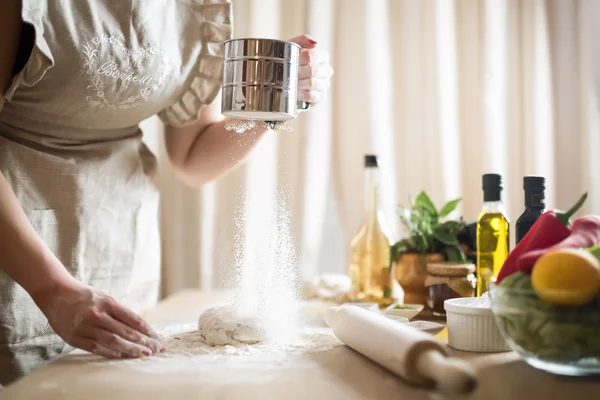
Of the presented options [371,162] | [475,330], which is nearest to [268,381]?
[475,330]

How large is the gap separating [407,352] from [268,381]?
166 millimetres

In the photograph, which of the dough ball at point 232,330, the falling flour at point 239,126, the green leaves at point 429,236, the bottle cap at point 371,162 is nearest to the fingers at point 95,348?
the dough ball at point 232,330

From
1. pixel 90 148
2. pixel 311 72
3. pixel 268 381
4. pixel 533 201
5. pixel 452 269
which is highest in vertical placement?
pixel 311 72

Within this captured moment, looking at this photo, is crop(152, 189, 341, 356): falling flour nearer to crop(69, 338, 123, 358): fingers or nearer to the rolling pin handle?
crop(69, 338, 123, 358): fingers

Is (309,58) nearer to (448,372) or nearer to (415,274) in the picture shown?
(415,274)

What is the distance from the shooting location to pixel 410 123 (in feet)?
6.35

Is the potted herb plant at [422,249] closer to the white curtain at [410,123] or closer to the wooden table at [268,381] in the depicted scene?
the wooden table at [268,381]

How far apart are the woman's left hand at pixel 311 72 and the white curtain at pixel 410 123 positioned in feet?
2.91

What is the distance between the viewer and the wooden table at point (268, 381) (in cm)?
62

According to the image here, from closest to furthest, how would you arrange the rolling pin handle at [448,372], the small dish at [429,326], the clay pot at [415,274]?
the rolling pin handle at [448,372] → the small dish at [429,326] → the clay pot at [415,274]

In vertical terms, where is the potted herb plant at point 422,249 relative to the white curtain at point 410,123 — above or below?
below

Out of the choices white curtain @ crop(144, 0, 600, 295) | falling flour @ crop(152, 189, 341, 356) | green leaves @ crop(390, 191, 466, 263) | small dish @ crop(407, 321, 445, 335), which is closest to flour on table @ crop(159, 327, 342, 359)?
falling flour @ crop(152, 189, 341, 356)

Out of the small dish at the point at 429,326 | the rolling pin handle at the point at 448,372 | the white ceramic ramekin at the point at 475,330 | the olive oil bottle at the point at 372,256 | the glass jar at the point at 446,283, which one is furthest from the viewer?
the olive oil bottle at the point at 372,256

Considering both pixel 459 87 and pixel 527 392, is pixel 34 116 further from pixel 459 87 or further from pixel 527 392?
pixel 459 87
